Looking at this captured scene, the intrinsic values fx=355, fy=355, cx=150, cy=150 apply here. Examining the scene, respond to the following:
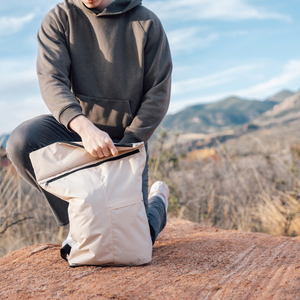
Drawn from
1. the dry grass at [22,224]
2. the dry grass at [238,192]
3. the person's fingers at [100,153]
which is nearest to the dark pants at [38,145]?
the person's fingers at [100,153]

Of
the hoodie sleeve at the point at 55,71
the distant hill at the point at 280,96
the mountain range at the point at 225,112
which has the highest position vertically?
the hoodie sleeve at the point at 55,71

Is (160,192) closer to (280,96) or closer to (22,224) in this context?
(22,224)

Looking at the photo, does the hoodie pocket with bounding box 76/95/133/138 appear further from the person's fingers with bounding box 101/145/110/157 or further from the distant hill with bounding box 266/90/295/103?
the distant hill with bounding box 266/90/295/103

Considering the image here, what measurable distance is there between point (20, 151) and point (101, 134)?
1.90ft

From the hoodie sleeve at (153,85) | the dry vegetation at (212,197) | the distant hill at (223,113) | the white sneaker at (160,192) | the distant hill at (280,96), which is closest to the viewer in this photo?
the hoodie sleeve at (153,85)

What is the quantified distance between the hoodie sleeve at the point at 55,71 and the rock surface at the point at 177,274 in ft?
2.85

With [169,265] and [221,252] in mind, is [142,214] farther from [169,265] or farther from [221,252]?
[221,252]

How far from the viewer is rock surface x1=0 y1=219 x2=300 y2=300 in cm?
161

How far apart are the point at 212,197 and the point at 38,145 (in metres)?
2.69

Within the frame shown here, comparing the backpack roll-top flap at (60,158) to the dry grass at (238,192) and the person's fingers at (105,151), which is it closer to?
the person's fingers at (105,151)

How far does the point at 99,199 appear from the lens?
185 cm

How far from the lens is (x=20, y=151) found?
85.6 inches

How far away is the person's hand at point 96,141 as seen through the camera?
6.29 ft

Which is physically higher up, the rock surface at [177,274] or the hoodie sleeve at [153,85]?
the hoodie sleeve at [153,85]
